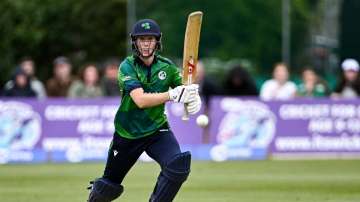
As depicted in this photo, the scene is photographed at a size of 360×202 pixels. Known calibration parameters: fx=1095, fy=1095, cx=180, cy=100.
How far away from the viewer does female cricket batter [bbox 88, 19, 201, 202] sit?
8273mm

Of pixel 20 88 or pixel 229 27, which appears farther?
pixel 229 27

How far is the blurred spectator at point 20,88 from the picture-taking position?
17156mm

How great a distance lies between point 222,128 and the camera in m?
17.4

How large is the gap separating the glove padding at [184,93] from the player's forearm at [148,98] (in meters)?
0.05

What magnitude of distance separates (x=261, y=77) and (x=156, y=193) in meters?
12.3

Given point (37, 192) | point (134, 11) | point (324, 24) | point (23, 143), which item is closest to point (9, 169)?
point (23, 143)

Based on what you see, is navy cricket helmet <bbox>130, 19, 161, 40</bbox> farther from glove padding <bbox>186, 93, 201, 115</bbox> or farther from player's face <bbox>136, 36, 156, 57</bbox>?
glove padding <bbox>186, 93, 201, 115</bbox>

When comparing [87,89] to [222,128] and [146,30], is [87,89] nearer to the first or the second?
[222,128]

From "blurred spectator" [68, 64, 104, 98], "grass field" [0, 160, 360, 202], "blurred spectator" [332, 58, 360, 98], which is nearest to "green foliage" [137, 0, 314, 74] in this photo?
"blurred spectator" [68, 64, 104, 98]

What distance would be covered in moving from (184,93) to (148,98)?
27 cm

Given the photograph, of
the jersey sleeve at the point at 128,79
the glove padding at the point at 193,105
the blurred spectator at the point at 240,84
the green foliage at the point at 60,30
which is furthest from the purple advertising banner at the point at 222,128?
the glove padding at the point at 193,105

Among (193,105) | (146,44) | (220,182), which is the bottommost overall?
(220,182)

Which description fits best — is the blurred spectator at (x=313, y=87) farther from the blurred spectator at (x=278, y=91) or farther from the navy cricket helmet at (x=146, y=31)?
the navy cricket helmet at (x=146, y=31)

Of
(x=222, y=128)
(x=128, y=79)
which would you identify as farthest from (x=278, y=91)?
(x=128, y=79)
